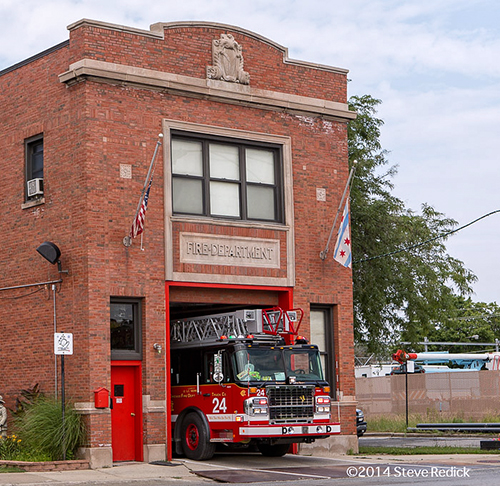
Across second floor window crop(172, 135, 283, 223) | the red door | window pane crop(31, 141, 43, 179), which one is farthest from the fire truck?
window pane crop(31, 141, 43, 179)

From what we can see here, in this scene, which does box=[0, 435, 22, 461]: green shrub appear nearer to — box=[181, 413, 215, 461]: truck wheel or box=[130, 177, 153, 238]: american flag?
box=[181, 413, 215, 461]: truck wheel

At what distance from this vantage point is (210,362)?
2014 centimetres

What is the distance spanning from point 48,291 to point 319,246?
7008mm

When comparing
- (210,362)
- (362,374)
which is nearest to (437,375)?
(362,374)

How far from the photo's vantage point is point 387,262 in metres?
30.0

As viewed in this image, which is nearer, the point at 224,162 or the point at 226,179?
the point at 226,179

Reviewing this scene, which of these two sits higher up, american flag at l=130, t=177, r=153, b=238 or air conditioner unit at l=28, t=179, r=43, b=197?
air conditioner unit at l=28, t=179, r=43, b=197

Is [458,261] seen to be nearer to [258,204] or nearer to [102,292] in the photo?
[258,204]

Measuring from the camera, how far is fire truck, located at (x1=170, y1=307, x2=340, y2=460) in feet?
62.6

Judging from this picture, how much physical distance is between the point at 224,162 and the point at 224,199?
36.8 inches

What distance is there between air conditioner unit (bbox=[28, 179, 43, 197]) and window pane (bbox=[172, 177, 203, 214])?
10.2 ft

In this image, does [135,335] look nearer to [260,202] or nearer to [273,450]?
[273,450]

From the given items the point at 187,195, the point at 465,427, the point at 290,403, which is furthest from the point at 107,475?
the point at 465,427

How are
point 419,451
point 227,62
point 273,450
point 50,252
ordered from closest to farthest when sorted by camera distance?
point 50,252
point 273,450
point 227,62
point 419,451
